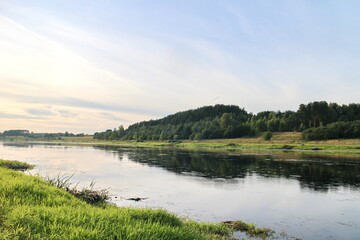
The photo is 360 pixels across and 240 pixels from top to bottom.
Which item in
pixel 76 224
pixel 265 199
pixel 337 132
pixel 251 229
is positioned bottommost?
pixel 265 199

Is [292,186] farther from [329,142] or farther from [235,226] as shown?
[329,142]

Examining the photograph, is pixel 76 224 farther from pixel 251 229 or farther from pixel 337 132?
pixel 337 132

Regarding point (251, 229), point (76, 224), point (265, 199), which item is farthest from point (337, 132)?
point (76, 224)

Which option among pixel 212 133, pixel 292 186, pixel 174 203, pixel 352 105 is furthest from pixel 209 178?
pixel 352 105

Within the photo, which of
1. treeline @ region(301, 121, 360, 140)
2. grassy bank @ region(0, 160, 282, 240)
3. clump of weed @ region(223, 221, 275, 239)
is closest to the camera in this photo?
grassy bank @ region(0, 160, 282, 240)

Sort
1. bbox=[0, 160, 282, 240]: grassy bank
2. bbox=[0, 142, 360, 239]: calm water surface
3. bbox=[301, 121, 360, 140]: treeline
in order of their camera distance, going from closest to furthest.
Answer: bbox=[0, 160, 282, 240]: grassy bank → bbox=[0, 142, 360, 239]: calm water surface → bbox=[301, 121, 360, 140]: treeline

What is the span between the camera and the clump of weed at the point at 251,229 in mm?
12703

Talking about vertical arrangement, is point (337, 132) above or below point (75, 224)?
above

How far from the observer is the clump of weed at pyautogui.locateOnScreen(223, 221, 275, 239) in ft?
41.7

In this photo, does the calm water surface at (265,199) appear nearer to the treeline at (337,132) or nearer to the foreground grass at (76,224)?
the foreground grass at (76,224)

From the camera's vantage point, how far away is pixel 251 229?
13.4 meters

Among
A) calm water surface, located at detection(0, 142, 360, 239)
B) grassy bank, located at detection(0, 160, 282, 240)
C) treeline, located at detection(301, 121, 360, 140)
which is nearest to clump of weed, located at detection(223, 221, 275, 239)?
calm water surface, located at detection(0, 142, 360, 239)

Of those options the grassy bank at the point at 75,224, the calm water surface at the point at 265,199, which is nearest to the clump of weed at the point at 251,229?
the calm water surface at the point at 265,199

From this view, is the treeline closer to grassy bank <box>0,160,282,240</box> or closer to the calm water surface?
the calm water surface
